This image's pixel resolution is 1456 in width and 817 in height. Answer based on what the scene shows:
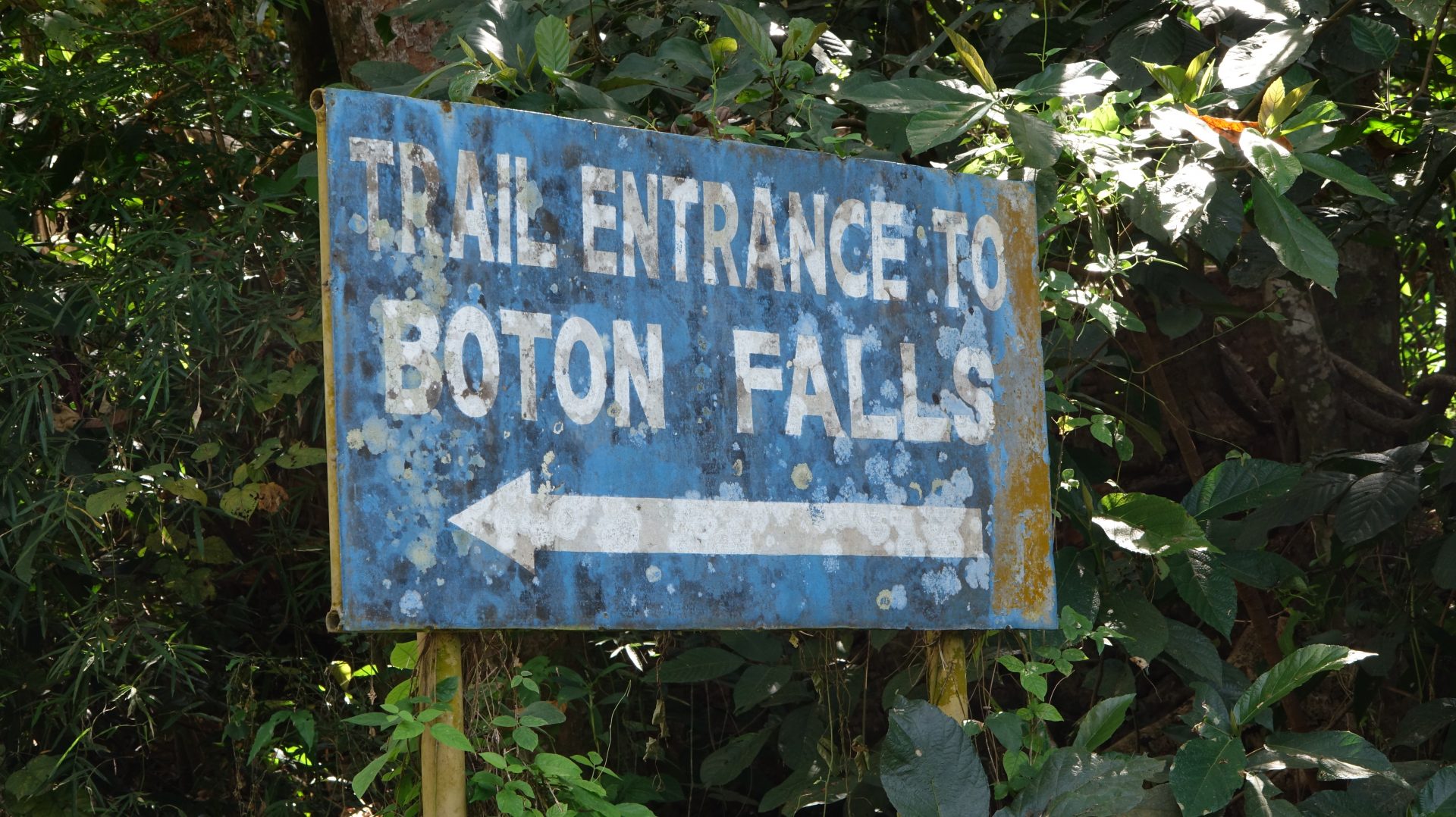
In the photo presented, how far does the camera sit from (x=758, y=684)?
254 centimetres

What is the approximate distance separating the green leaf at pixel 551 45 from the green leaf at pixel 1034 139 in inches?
25.2

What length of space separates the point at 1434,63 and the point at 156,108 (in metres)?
2.62

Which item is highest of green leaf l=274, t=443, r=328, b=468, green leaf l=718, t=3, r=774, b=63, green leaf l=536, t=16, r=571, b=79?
green leaf l=718, t=3, r=774, b=63

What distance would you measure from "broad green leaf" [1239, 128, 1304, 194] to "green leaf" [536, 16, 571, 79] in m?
0.97

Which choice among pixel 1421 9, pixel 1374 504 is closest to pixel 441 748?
pixel 1374 504

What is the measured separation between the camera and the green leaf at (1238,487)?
7.66 feet

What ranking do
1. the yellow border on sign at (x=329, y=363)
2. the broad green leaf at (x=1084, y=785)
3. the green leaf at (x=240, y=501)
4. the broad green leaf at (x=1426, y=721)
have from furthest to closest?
the broad green leaf at (x=1426, y=721)
the green leaf at (x=240, y=501)
the broad green leaf at (x=1084, y=785)
the yellow border on sign at (x=329, y=363)

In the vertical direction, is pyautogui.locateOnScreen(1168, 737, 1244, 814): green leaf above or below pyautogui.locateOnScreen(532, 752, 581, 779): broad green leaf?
below

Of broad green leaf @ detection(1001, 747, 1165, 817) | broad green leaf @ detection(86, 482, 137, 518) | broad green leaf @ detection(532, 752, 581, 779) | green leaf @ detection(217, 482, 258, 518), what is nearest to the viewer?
broad green leaf @ detection(532, 752, 581, 779)

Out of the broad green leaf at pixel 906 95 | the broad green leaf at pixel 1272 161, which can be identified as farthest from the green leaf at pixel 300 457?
the broad green leaf at pixel 1272 161

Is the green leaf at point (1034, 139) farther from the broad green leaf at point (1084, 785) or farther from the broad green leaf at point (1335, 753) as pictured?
the broad green leaf at point (1335, 753)

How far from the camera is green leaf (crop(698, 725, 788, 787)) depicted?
2637mm

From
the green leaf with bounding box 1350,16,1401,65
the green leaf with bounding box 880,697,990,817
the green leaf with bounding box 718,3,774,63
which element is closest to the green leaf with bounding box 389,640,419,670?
the green leaf with bounding box 880,697,990,817

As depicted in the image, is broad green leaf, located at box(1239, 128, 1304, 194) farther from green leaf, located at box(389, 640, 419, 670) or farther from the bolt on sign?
green leaf, located at box(389, 640, 419, 670)
